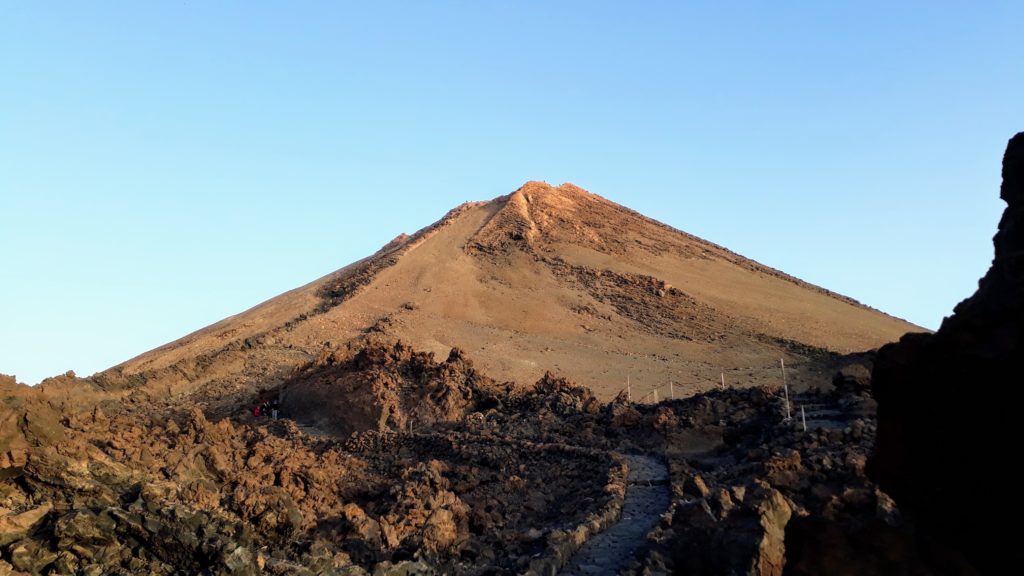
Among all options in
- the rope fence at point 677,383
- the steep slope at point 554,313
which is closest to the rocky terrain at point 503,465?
the rope fence at point 677,383

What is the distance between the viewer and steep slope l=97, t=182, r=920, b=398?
3612 centimetres

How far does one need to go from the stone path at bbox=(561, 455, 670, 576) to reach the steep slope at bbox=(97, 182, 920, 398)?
16.1 m

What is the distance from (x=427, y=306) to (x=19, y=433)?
32.7 m

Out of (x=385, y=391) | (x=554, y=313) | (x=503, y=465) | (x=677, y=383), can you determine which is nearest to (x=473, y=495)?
(x=503, y=465)

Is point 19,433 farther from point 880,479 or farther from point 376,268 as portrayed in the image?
point 376,268

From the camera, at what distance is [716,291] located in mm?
51031

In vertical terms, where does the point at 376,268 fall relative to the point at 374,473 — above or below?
above

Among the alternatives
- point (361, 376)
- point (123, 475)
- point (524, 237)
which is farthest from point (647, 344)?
point (123, 475)

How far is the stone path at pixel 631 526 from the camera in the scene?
10967 millimetres

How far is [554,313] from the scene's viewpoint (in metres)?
45.3

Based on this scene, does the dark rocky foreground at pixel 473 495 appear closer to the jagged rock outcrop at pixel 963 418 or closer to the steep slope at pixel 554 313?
the jagged rock outcrop at pixel 963 418

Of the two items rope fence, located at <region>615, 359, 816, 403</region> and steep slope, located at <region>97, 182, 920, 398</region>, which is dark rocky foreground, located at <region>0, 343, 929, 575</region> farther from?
steep slope, located at <region>97, 182, 920, 398</region>

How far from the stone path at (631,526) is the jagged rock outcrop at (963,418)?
5663mm

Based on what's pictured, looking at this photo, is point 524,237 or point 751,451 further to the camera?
point 524,237
